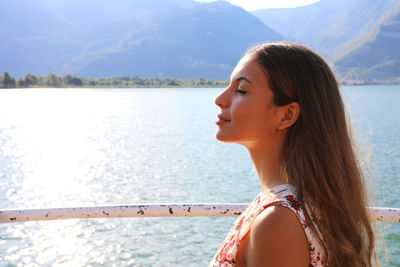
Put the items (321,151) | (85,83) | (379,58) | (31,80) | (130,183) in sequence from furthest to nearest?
1. (85,83)
2. (379,58)
3. (31,80)
4. (130,183)
5. (321,151)

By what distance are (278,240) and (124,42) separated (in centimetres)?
17310

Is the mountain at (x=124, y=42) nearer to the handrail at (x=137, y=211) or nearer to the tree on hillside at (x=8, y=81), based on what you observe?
the tree on hillside at (x=8, y=81)

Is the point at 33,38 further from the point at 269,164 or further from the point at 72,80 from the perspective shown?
the point at 269,164

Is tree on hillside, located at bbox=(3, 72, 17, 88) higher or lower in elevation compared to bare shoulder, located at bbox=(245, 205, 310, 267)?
higher

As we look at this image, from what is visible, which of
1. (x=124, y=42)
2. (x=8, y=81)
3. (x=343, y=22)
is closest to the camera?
(x=8, y=81)

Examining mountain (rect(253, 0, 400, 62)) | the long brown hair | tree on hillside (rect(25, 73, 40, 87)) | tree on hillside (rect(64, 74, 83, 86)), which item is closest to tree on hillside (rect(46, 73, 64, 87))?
tree on hillside (rect(64, 74, 83, 86))

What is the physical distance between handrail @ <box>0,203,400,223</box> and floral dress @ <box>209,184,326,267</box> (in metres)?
0.53

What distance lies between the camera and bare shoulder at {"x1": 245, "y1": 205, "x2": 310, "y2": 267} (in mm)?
902

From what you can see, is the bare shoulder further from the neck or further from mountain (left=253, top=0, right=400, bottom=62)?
mountain (left=253, top=0, right=400, bottom=62)

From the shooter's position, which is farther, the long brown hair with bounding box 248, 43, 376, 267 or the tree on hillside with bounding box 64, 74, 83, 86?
the tree on hillside with bounding box 64, 74, 83, 86

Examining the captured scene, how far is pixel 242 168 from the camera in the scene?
46.3ft

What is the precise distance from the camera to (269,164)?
1147 millimetres

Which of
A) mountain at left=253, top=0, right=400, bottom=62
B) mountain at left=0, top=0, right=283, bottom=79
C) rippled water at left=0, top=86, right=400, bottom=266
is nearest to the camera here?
rippled water at left=0, top=86, right=400, bottom=266

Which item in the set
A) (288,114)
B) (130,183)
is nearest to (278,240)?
(288,114)
